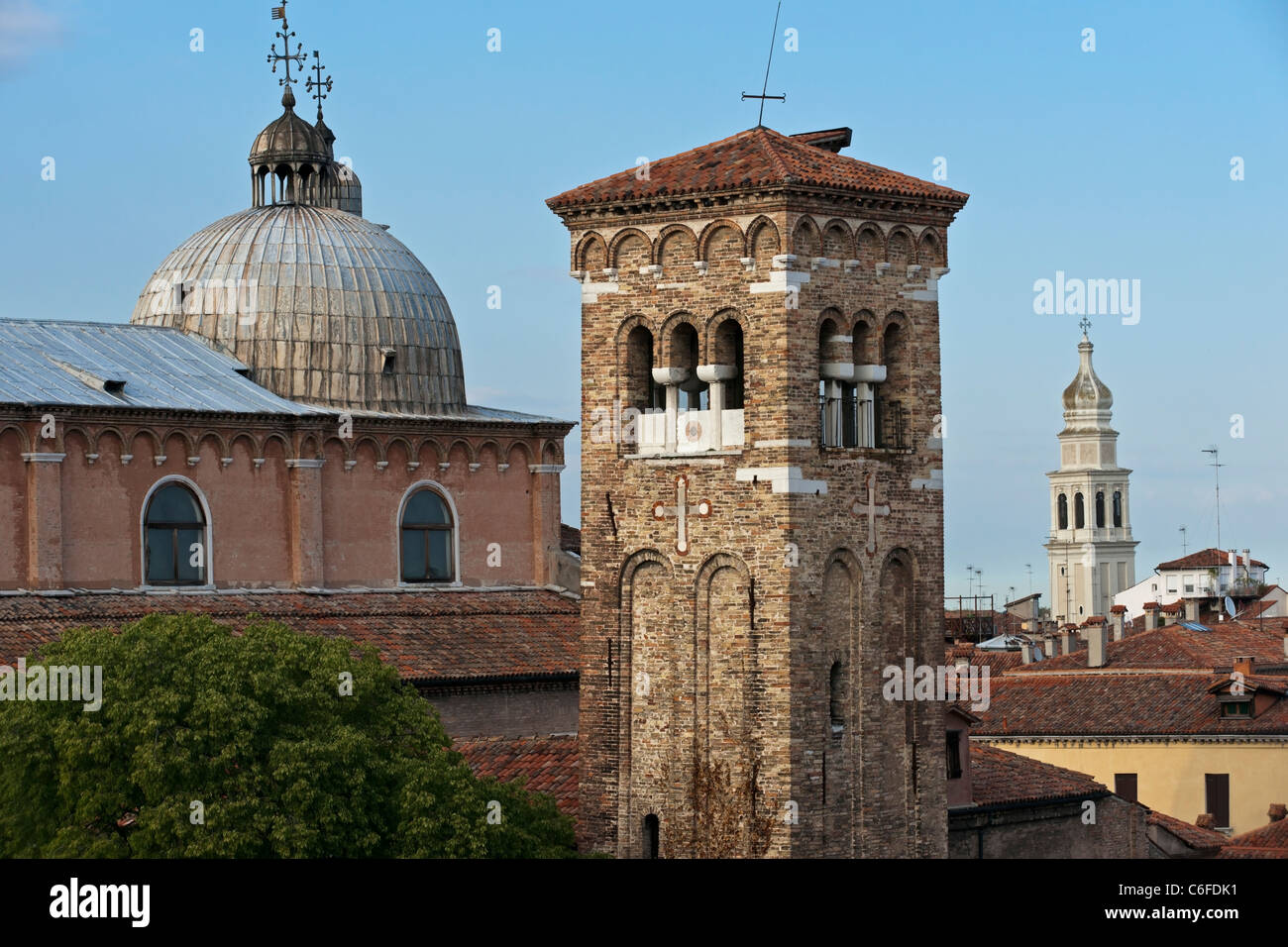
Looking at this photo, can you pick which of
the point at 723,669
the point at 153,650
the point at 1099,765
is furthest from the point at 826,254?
the point at 1099,765

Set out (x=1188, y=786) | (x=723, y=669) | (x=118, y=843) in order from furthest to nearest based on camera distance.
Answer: (x=1188, y=786), (x=723, y=669), (x=118, y=843)

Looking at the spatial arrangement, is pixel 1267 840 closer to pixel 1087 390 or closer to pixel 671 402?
pixel 671 402

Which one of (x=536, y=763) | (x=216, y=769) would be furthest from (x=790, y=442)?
(x=216, y=769)

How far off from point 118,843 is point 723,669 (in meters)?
7.57

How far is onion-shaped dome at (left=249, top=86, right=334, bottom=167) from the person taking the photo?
4706cm

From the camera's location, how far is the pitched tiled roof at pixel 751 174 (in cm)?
3067

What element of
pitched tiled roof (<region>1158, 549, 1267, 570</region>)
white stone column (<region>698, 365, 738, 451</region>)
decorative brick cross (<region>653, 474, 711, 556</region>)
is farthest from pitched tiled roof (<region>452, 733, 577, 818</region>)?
pitched tiled roof (<region>1158, 549, 1267, 570</region>)

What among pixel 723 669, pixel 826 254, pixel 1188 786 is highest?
pixel 826 254

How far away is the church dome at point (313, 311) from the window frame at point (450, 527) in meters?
1.56

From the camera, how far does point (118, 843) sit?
27.2 meters

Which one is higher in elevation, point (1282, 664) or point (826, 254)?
point (826, 254)

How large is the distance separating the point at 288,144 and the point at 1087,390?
102 m

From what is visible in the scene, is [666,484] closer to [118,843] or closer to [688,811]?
[688,811]

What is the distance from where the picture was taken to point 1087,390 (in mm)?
144250
